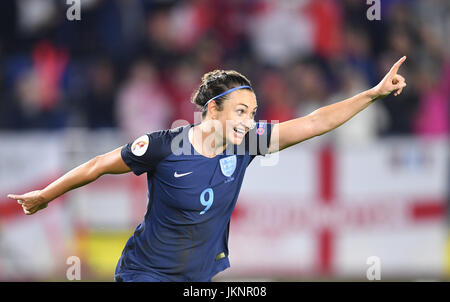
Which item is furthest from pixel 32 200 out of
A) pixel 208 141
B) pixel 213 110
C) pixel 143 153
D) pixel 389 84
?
pixel 389 84

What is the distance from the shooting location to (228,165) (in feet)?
19.0

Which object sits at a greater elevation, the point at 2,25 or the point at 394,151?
the point at 2,25

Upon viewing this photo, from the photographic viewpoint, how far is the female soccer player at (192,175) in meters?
5.69

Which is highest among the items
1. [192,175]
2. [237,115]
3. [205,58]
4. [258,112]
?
[205,58]

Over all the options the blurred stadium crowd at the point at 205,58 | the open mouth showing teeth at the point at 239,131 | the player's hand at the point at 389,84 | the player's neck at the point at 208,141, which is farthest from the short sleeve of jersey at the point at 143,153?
the blurred stadium crowd at the point at 205,58

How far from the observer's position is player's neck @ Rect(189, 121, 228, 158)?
5.77 m

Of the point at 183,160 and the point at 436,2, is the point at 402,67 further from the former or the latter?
the point at 183,160

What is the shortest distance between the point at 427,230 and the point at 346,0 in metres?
3.70

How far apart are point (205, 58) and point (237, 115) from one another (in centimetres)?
602

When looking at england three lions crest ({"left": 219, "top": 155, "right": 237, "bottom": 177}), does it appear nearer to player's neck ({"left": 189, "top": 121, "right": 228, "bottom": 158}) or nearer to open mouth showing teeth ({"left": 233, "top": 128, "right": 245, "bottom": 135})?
player's neck ({"left": 189, "top": 121, "right": 228, "bottom": 158})

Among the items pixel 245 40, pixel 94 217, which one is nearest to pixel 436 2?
pixel 245 40

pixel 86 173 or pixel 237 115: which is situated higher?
pixel 237 115

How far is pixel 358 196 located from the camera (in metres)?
10.4

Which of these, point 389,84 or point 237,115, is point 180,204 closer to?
point 237,115
